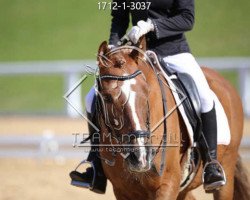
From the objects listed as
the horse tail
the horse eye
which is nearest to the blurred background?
the horse eye

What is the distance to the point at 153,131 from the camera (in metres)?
4.96

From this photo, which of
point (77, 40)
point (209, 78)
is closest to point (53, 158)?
point (209, 78)

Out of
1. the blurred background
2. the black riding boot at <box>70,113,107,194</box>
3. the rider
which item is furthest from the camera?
the blurred background

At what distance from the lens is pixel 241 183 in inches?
258

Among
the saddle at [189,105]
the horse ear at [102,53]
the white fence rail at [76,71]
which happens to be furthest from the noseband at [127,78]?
the white fence rail at [76,71]

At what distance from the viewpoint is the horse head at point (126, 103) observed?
4613 millimetres

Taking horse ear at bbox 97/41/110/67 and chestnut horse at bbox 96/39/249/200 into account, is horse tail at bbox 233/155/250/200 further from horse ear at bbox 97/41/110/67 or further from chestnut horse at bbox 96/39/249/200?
horse ear at bbox 97/41/110/67

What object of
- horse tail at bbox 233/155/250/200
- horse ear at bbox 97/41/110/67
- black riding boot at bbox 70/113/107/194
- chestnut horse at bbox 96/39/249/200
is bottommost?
horse tail at bbox 233/155/250/200

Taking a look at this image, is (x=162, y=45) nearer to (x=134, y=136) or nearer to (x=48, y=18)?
(x=134, y=136)

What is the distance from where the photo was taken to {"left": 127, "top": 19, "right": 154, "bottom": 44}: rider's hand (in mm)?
5055

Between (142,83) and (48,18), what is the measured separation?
87.3 feet

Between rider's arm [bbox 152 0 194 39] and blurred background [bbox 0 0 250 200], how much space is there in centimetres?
90

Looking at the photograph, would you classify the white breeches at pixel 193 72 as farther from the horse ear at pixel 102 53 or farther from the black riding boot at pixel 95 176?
the horse ear at pixel 102 53

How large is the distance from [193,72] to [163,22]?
57 centimetres
